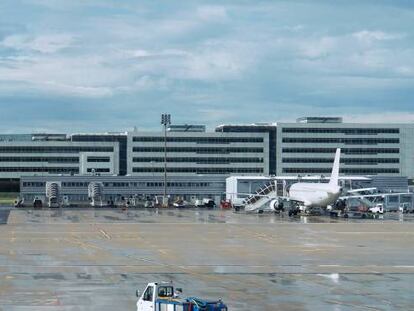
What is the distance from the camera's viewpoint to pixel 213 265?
50594mm

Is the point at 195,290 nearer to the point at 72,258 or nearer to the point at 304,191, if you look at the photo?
the point at 72,258

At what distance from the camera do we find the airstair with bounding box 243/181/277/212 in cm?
13512

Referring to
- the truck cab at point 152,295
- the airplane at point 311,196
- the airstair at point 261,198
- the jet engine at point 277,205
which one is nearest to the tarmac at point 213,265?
the truck cab at point 152,295

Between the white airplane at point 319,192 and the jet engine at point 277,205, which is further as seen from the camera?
the jet engine at point 277,205

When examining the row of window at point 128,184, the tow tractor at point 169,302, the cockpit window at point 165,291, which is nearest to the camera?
the tow tractor at point 169,302

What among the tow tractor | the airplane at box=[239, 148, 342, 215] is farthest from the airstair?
the tow tractor

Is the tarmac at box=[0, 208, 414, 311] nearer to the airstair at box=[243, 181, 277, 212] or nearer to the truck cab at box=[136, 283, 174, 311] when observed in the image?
the truck cab at box=[136, 283, 174, 311]

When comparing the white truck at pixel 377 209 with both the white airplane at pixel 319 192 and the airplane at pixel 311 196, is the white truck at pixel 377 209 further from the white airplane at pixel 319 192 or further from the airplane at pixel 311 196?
the white airplane at pixel 319 192

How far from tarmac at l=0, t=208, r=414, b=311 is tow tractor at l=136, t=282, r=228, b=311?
2.83m

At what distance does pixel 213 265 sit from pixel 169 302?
70.3ft

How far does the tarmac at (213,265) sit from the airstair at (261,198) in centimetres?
4469

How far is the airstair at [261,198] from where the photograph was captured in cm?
13512

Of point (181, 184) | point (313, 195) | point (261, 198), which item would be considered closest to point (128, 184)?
point (181, 184)

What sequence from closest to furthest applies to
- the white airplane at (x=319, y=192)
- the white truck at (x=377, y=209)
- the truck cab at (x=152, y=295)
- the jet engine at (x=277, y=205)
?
the truck cab at (x=152, y=295), the white airplane at (x=319, y=192), the jet engine at (x=277, y=205), the white truck at (x=377, y=209)
